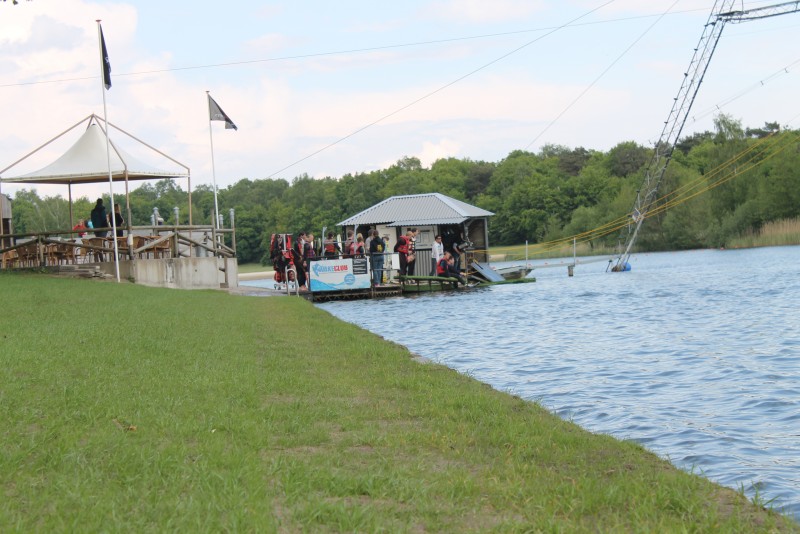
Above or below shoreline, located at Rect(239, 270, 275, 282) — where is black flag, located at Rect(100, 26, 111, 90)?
above

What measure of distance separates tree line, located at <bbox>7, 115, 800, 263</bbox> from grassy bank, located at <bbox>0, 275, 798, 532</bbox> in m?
70.0

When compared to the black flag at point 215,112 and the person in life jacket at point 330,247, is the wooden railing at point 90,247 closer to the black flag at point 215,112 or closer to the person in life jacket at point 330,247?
the black flag at point 215,112

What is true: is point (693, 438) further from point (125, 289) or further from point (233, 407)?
point (125, 289)

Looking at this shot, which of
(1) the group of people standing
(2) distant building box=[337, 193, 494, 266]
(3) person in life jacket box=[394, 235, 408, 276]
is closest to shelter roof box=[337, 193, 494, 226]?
(2) distant building box=[337, 193, 494, 266]

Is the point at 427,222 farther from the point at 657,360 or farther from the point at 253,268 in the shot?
the point at 253,268

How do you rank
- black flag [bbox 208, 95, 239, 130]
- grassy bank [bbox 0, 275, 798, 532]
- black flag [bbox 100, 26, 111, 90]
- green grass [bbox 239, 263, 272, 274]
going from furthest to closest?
green grass [bbox 239, 263, 272, 274] → black flag [bbox 208, 95, 239, 130] → black flag [bbox 100, 26, 111, 90] → grassy bank [bbox 0, 275, 798, 532]

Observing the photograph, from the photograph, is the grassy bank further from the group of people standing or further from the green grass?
the green grass

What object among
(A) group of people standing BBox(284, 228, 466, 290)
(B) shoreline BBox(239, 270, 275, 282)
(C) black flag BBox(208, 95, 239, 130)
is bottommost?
(B) shoreline BBox(239, 270, 275, 282)

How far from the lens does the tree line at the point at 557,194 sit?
91.2 metres

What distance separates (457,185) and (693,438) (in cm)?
12377

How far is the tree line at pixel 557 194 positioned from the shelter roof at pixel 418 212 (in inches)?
1353

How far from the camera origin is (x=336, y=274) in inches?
1426

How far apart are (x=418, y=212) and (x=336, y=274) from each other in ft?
34.3

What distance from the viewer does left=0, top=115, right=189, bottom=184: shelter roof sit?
98.5 feet
